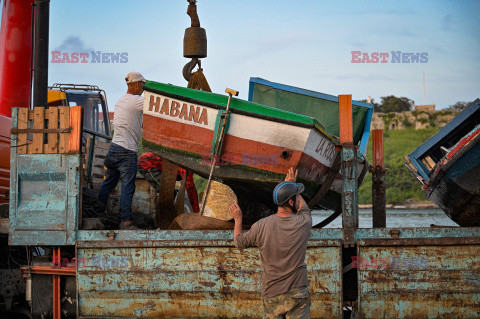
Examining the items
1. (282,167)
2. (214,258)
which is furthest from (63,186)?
(282,167)

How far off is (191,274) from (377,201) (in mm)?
2968

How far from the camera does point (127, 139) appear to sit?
5699 mm

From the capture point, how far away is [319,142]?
17.2 feet

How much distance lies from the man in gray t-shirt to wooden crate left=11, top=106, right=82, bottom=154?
2219 millimetres

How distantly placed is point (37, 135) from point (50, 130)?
0.46 ft

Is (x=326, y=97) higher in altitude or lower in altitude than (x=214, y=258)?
higher

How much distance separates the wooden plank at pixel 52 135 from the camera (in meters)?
5.07

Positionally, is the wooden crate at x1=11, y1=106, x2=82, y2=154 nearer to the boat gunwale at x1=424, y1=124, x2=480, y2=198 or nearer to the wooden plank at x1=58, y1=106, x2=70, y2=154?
the wooden plank at x1=58, y1=106, x2=70, y2=154

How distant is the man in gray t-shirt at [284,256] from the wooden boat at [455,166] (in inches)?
92.1

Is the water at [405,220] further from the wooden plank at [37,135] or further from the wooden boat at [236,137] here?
the wooden plank at [37,135]

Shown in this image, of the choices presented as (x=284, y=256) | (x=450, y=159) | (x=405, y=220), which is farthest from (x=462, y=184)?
(x=405, y=220)

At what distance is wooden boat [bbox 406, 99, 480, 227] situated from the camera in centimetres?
525

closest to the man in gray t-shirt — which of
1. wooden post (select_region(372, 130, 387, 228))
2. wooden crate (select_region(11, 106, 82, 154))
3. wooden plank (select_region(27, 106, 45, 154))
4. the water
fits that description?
wooden crate (select_region(11, 106, 82, 154))

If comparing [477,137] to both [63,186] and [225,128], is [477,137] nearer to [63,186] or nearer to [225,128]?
[225,128]
